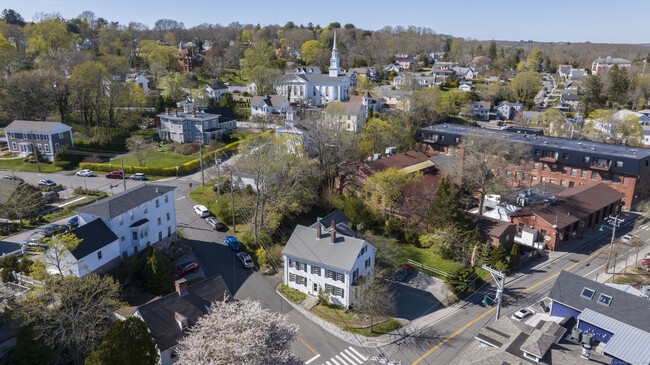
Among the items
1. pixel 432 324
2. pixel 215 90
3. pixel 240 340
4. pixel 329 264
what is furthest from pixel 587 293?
pixel 215 90

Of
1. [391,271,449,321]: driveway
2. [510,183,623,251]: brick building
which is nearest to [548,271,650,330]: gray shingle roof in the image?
[391,271,449,321]: driveway

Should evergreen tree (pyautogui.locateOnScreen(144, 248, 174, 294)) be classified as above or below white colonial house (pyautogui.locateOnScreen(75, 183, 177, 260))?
below

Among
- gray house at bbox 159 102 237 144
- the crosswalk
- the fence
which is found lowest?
the crosswalk

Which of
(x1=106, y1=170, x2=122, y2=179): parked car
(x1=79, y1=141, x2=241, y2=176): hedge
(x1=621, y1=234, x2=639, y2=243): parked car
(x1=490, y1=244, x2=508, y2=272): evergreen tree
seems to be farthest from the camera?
(x1=79, y1=141, x2=241, y2=176): hedge

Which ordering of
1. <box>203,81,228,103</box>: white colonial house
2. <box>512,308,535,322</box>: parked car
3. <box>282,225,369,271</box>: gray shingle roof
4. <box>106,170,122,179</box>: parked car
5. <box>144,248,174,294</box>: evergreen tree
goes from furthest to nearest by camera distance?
1. <box>203,81,228,103</box>: white colonial house
2. <box>106,170,122,179</box>: parked car
3. <box>144,248,174,294</box>: evergreen tree
4. <box>282,225,369,271</box>: gray shingle roof
5. <box>512,308,535,322</box>: parked car

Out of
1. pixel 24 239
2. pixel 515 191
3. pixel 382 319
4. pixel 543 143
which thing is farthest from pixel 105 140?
pixel 543 143

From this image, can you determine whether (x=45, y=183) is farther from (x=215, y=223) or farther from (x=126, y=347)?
(x=126, y=347)

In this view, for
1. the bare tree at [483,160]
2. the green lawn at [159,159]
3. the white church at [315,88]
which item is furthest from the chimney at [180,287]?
the white church at [315,88]

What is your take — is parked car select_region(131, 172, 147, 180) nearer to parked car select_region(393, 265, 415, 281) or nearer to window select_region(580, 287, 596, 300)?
parked car select_region(393, 265, 415, 281)

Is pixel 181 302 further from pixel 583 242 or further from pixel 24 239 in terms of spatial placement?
pixel 583 242
